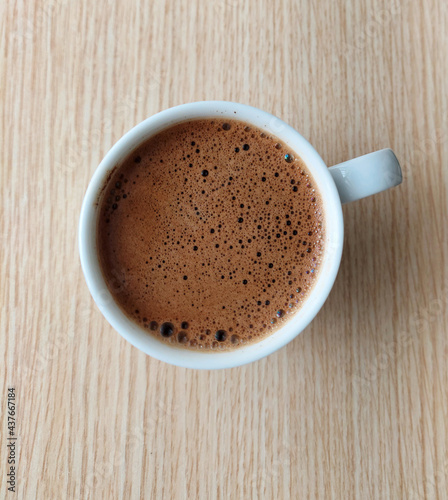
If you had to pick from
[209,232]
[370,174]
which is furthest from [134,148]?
[370,174]

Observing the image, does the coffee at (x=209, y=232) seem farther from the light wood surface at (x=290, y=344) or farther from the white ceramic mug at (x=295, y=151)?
the light wood surface at (x=290, y=344)

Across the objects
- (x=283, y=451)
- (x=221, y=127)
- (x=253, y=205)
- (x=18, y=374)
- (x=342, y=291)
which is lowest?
(x=283, y=451)

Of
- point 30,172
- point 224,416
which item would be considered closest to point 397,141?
point 224,416

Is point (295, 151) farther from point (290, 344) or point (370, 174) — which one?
point (290, 344)

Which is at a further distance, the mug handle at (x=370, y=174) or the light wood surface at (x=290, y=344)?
the light wood surface at (x=290, y=344)

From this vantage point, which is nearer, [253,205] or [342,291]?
[253,205]

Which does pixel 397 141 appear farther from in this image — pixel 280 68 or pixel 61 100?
pixel 61 100

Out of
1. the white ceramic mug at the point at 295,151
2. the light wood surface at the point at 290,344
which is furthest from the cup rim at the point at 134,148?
the light wood surface at the point at 290,344

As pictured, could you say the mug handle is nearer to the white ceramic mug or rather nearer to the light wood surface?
the white ceramic mug
